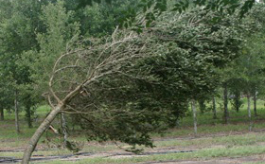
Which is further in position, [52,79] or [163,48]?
[52,79]

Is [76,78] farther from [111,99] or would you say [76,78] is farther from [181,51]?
[181,51]

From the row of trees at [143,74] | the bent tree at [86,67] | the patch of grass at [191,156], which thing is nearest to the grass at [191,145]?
the patch of grass at [191,156]

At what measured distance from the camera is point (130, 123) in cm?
829

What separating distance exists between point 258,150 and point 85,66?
882 cm

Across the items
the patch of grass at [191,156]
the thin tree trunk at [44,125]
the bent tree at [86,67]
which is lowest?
the patch of grass at [191,156]

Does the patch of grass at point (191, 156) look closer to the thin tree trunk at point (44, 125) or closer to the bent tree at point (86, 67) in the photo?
the bent tree at point (86, 67)

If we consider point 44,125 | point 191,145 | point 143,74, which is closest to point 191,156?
point 191,145

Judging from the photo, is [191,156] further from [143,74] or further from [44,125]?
[44,125]

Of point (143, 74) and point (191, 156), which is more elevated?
point (143, 74)

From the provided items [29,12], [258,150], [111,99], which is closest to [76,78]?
[111,99]

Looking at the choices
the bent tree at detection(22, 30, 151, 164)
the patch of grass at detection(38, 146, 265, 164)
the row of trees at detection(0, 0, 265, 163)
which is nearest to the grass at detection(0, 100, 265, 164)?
the patch of grass at detection(38, 146, 265, 164)

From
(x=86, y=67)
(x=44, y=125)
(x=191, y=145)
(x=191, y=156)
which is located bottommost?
(x=191, y=145)

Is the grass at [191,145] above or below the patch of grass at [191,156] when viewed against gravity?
below

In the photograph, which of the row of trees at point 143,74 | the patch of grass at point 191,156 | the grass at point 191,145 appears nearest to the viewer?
the row of trees at point 143,74
